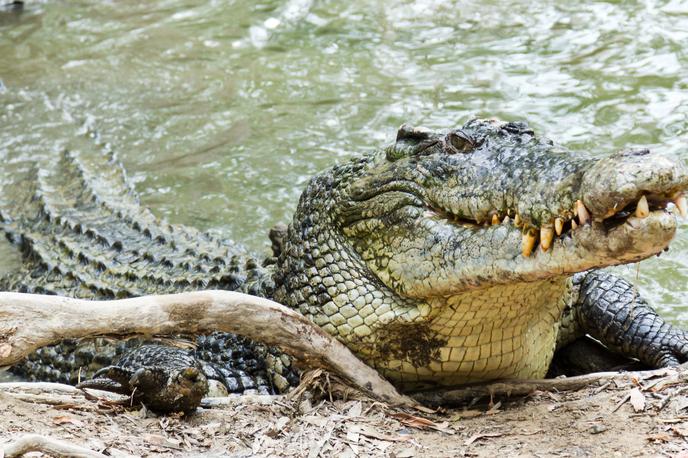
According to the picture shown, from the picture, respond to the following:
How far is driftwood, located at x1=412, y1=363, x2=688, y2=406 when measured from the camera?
3.68 meters

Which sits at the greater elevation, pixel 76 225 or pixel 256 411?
pixel 256 411

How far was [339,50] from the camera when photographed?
9.78 meters

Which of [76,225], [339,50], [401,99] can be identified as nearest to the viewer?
[76,225]

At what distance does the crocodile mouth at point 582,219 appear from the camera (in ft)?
8.86

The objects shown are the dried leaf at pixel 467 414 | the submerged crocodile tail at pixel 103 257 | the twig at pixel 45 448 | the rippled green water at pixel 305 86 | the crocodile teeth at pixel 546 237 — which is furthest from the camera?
the rippled green water at pixel 305 86

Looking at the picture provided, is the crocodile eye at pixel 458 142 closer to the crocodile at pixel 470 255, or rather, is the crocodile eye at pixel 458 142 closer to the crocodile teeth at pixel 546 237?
the crocodile at pixel 470 255

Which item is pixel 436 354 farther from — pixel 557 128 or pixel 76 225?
pixel 557 128

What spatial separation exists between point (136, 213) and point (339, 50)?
3.95 meters

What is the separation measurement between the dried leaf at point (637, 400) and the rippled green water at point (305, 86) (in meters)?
2.17

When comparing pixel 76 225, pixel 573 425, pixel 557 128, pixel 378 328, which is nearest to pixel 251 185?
pixel 76 225

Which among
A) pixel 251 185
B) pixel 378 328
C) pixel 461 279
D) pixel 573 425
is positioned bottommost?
pixel 251 185

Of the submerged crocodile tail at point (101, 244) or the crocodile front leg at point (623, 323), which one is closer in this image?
the crocodile front leg at point (623, 323)

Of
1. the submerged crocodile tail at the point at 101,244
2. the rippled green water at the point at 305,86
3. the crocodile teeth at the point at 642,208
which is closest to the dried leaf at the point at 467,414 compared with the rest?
the crocodile teeth at the point at 642,208

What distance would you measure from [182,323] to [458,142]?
1.26 meters
